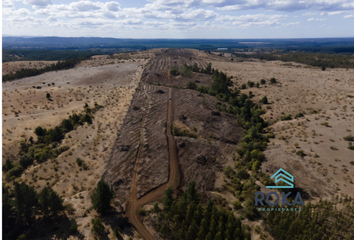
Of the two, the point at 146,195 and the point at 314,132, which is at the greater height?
the point at 314,132

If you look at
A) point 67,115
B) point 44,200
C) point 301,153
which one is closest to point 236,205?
point 301,153

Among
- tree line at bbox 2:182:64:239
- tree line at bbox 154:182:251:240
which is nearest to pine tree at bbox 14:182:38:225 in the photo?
tree line at bbox 2:182:64:239

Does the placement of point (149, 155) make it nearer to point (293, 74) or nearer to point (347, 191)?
point (347, 191)

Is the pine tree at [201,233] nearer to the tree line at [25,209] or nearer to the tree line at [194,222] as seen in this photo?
the tree line at [194,222]

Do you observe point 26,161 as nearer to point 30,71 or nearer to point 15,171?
point 15,171

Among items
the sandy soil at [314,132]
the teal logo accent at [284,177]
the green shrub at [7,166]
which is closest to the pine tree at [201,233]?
the teal logo accent at [284,177]

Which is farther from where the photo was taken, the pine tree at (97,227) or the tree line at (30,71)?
the tree line at (30,71)

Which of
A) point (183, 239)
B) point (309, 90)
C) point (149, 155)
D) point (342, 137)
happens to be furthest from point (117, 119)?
point (309, 90)

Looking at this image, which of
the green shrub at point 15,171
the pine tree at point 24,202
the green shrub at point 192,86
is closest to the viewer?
the pine tree at point 24,202

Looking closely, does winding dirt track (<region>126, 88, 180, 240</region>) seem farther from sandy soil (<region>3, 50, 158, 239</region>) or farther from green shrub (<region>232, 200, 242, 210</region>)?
green shrub (<region>232, 200, 242, 210</region>)

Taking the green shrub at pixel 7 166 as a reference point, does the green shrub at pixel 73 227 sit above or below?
below

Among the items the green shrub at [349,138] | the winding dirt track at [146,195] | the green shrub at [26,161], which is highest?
the green shrub at [349,138]
